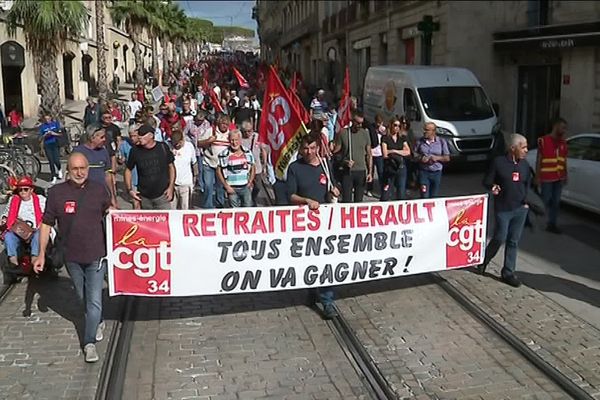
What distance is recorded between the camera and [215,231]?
21.9ft

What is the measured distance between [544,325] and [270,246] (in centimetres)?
278

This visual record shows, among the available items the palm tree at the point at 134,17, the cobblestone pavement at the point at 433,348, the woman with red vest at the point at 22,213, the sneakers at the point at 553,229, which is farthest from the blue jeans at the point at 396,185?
the palm tree at the point at 134,17

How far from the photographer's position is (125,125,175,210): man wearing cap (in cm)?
823

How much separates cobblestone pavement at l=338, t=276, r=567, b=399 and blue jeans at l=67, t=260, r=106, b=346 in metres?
2.41

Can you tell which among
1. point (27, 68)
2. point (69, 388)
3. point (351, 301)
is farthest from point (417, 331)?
point (27, 68)

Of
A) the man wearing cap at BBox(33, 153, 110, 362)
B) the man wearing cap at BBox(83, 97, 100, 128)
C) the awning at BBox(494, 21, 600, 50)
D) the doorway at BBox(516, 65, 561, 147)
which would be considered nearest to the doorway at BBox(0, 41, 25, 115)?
the man wearing cap at BBox(83, 97, 100, 128)

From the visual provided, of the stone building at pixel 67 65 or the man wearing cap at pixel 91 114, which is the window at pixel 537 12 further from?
the stone building at pixel 67 65

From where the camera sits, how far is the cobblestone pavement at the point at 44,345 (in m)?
5.47

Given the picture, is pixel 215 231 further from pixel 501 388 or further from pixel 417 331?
pixel 501 388

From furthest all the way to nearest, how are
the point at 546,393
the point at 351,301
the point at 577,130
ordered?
the point at 577,130, the point at 351,301, the point at 546,393

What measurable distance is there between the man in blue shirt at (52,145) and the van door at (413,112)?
8314 millimetres

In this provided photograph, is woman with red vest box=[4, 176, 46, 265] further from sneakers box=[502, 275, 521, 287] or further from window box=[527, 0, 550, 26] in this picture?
window box=[527, 0, 550, 26]

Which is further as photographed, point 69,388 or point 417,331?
point 417,331

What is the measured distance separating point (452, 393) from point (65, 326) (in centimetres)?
380
